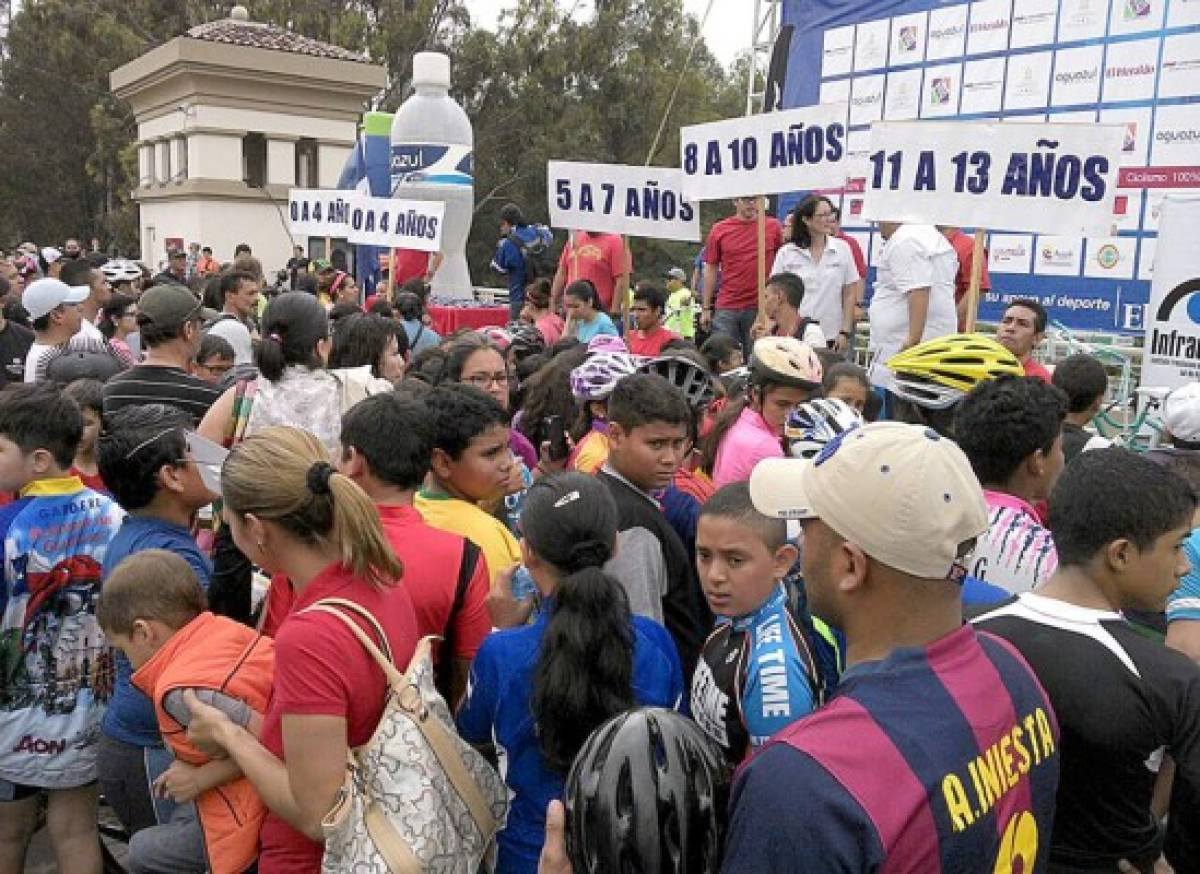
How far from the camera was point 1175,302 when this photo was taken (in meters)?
Result: 7.13

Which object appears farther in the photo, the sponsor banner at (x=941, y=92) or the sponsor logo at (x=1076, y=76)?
the sponsor banner at (x=941, y=92)

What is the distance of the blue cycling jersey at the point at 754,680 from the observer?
2.40 m

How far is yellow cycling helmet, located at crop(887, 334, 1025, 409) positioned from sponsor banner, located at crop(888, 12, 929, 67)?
31.0 ft

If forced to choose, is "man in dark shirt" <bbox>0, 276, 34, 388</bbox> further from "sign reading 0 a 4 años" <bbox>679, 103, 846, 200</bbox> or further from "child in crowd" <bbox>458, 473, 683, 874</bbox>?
"child in crowd" <bbox>458, 473, 683, 874</bbox>

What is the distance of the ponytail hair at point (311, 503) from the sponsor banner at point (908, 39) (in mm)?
11438

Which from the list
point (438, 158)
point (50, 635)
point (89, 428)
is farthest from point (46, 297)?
point (438, 158)

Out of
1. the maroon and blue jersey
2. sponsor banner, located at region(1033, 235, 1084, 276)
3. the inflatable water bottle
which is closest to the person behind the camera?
the maroon and blue jersey

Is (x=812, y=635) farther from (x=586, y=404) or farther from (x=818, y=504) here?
(x=586, y=404)

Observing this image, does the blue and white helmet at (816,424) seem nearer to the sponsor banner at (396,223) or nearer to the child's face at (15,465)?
the child's face at (15,465)

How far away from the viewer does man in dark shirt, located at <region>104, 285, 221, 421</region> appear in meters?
4.88

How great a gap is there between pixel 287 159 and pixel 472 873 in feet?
95.3

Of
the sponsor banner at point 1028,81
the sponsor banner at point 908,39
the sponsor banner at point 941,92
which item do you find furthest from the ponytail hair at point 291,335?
the sponsor banner at point 908,39

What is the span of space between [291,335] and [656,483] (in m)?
1.84

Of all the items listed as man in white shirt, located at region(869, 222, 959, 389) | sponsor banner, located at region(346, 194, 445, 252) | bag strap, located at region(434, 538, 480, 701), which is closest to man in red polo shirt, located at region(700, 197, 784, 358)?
man in white shirt, located at region(869, 222, 959, 389)
